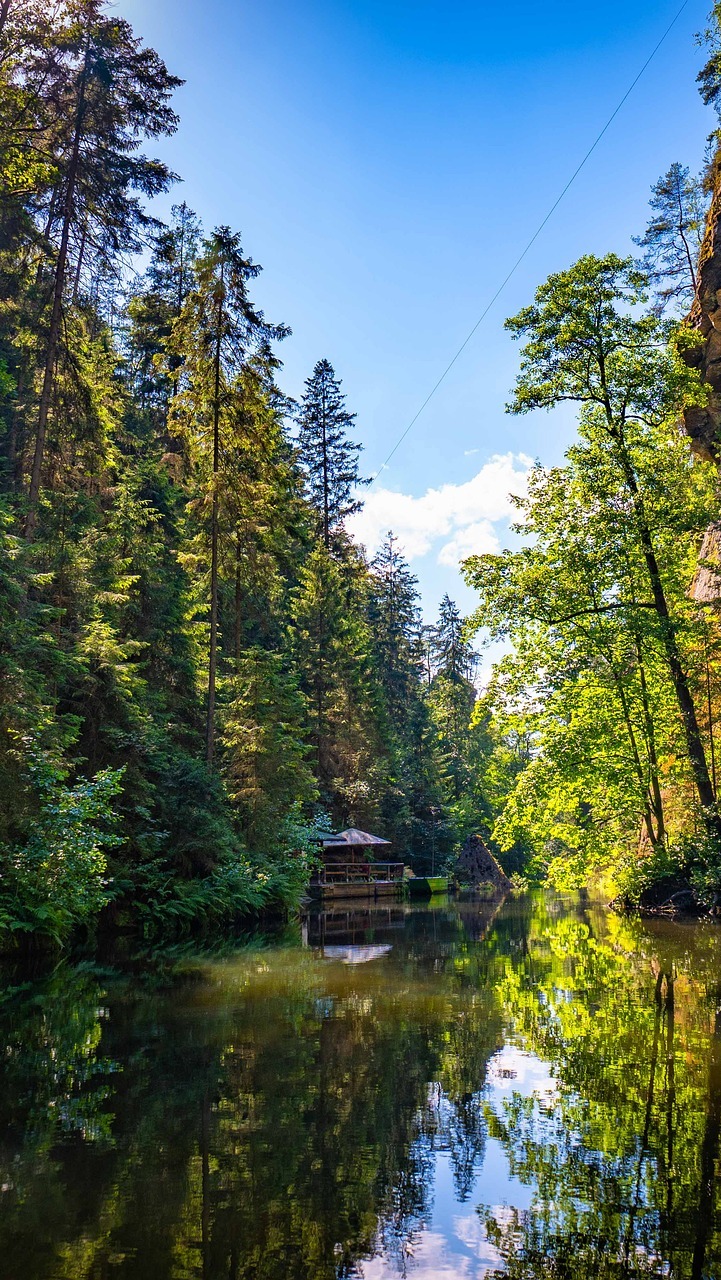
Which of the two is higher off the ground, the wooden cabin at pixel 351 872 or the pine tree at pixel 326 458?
the pine tree at pixel 326 458

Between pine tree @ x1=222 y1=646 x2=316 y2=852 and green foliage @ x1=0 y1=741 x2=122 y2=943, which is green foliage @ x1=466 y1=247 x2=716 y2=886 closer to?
pine tree @ x1=222 y1=646 x2=316 y2=852

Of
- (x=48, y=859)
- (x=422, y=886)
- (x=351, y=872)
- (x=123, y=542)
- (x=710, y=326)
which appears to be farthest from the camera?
(x=422, y=886)

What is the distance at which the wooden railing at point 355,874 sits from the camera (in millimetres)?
36991

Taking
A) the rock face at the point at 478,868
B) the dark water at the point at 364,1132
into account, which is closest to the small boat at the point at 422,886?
the rock face at the point at 478,868

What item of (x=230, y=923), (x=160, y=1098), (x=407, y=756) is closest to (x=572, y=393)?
(x=230, y=923)

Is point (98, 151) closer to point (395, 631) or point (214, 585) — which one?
point (214, 585)

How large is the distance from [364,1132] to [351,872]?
114ft

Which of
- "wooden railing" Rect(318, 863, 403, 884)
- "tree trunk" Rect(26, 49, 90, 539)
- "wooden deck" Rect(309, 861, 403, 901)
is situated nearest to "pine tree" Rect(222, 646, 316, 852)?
"tree trunk" Rect(26, 49, 90, 539)

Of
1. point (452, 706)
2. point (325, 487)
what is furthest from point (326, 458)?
point (452, 706)

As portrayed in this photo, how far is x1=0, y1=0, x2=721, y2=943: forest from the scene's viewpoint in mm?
14648

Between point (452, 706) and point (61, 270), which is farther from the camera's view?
point (452, 706)

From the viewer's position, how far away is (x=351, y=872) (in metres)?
38.2

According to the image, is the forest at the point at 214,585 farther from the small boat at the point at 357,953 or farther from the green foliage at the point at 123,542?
the small boat at the point at 357,953

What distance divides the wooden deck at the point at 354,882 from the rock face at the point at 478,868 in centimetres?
1107
